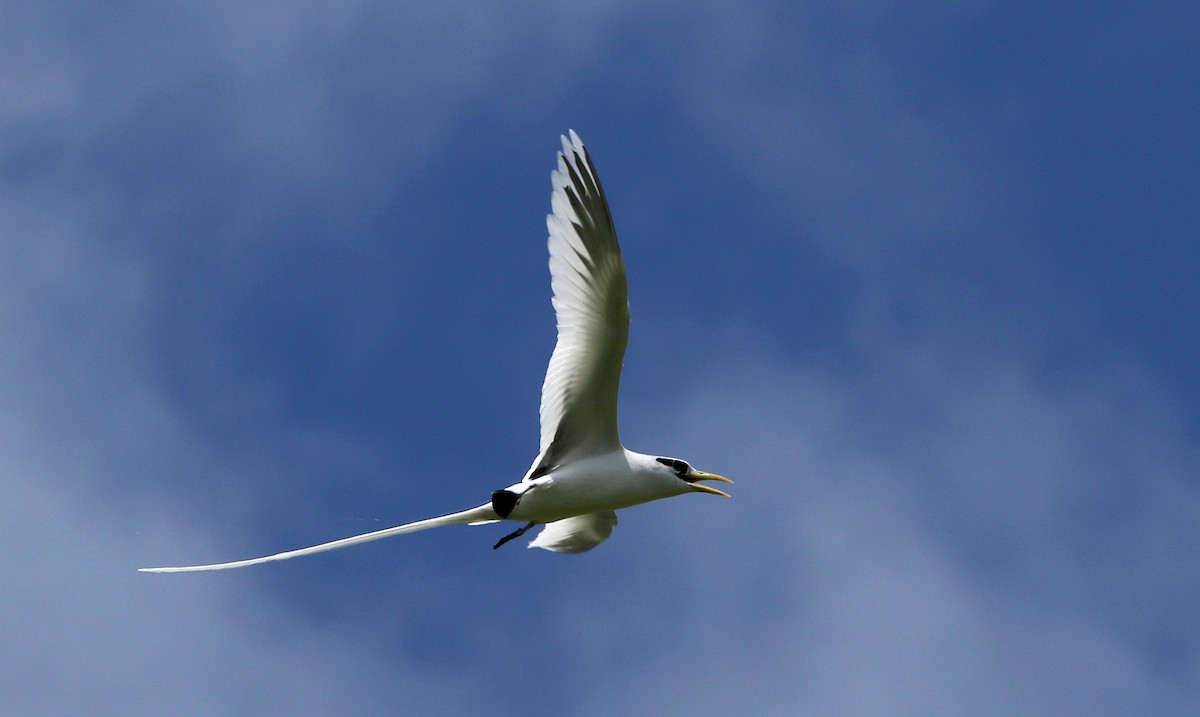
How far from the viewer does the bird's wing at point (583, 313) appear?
512 inches

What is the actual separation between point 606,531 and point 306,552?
3.88 m

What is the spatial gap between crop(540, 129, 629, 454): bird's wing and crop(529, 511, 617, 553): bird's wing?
1803 mm

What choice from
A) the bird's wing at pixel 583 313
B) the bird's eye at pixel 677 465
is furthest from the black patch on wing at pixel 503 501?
the bird's eye at pixel 677 465

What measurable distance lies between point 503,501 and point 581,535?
316 cm

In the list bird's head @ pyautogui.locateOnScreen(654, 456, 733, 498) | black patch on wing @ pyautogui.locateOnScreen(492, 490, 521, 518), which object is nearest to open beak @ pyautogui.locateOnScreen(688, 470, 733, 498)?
bird's head @ pyautogui.locateOnScreen(654, 456, 733, 498)

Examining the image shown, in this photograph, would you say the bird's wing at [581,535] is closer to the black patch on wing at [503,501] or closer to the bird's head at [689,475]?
the bird's head at [689,475]

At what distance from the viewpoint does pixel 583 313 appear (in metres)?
13.4

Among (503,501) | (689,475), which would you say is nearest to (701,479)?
(689,475)

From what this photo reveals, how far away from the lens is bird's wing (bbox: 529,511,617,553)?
15570mm

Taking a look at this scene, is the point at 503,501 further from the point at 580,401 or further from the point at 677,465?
the point at 677,465

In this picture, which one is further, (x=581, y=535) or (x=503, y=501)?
(x=581, y=535)

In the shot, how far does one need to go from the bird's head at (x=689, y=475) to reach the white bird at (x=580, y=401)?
0.05ft

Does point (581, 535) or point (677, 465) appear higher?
point (677, 465)

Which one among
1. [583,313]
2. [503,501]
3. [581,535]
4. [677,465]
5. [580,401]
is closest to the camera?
[503,501]
